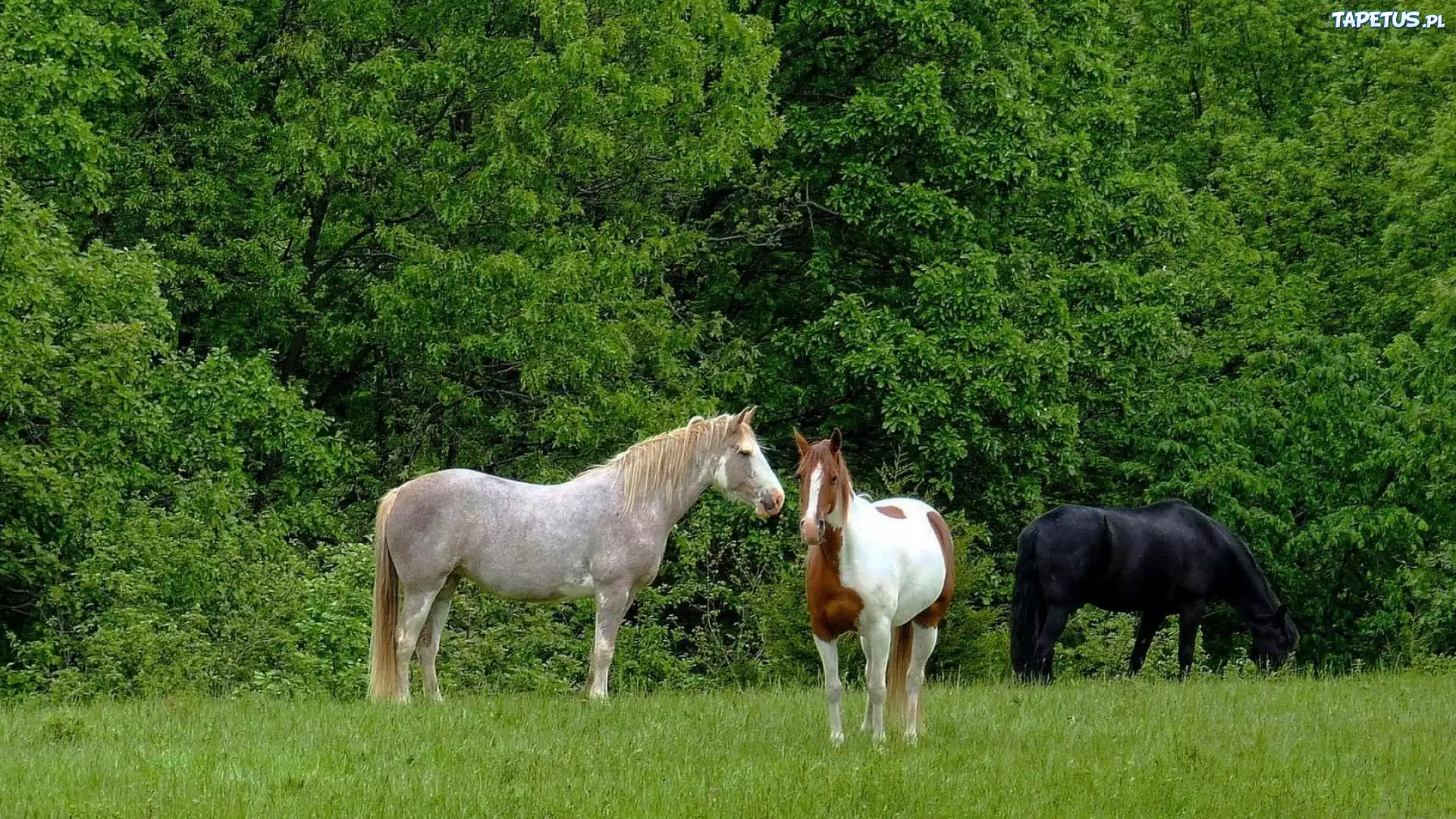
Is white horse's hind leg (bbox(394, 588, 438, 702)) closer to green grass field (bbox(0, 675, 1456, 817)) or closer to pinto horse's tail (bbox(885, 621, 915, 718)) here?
green grass field (bbox(0, 675, 1456, 817))

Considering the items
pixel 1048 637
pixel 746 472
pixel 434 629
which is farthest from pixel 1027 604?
pixel 434 629

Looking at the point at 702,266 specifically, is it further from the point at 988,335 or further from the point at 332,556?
the point at 332,556

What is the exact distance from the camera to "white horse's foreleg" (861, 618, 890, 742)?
33.0 ft

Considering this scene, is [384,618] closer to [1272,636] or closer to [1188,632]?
[1188,632]

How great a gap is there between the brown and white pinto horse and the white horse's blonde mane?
8.80 feet

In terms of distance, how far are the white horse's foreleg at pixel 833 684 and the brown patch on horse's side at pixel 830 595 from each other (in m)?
0.06

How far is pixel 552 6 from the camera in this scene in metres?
22.1

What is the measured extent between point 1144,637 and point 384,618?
825cm

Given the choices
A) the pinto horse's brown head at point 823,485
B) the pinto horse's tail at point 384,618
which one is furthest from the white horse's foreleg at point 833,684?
the pinto horse's tail at point 384,618

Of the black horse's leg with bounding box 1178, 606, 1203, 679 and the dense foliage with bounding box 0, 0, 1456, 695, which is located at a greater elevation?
the dense foliage with bounding box 0, 0, 1456, 695

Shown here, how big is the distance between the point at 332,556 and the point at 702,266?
10.7 metres

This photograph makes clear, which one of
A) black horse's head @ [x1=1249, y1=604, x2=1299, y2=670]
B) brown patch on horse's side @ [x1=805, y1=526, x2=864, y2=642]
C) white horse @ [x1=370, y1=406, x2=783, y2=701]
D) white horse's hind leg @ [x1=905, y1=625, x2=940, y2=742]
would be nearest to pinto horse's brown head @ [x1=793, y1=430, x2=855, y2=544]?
brown patch on horse's side @ [x1=805, y1=526, x2=864, y2=642]

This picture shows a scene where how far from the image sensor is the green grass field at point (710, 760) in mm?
8367

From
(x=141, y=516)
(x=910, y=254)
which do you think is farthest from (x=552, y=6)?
(x=141, y=516)
